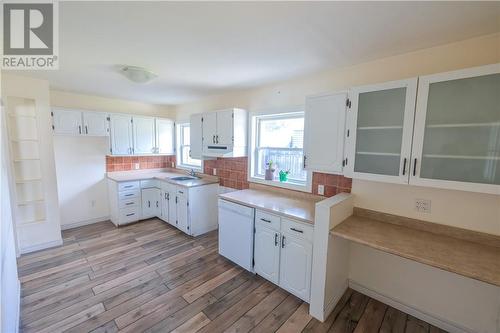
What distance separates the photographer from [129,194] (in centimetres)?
390

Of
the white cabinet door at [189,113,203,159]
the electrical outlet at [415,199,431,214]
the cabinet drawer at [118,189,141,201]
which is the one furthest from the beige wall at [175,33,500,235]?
the cabinet drawer at [118,189,141,201]

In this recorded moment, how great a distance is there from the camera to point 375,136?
6.36 feet

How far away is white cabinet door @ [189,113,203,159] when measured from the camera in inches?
144

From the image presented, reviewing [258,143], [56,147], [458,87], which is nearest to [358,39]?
[458,87]

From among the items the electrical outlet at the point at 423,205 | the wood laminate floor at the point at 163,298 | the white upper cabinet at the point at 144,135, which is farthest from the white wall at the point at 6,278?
the electrical outlet at the point at 423,205

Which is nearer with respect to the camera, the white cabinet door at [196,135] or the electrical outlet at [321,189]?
the electrical outlet at [321,189]

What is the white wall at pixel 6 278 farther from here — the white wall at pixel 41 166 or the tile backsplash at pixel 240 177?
the tile backsplash at pixel 240 177

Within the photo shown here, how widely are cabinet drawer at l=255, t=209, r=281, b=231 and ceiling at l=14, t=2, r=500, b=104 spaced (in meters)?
1.60

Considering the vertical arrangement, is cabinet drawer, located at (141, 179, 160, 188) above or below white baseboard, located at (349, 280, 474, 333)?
above

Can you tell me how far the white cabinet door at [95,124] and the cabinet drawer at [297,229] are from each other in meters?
3.50

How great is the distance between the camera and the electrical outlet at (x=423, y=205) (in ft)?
6.23

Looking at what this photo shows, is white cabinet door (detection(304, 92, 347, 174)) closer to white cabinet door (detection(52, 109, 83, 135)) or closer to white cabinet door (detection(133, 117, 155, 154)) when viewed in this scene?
white cabinet door (detection(133, 117, 155, 154))

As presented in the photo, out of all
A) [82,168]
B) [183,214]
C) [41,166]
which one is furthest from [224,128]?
[82,168]

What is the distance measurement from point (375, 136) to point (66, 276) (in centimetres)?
366
